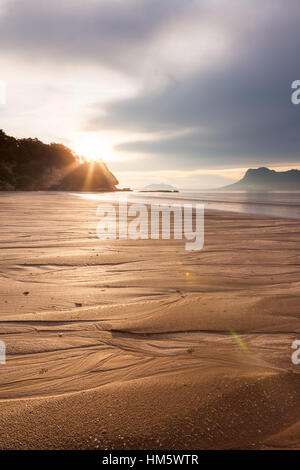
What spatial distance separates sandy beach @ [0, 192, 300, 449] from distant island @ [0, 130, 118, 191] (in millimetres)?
54067

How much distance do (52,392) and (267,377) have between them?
4.47ft

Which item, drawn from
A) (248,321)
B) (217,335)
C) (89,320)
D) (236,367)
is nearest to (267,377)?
(236,367)

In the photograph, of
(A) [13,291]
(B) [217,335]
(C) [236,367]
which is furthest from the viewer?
(A) [13,291]

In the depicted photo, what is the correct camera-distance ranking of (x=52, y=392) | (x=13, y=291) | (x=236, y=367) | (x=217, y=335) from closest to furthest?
(x=52, y=392), (x=236, y=367), (x=217, y=335), (x=13, y=291)

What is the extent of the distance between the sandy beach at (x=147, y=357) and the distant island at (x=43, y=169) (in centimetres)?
5407

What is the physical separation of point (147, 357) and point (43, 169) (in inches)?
2907

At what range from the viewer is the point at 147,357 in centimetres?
187

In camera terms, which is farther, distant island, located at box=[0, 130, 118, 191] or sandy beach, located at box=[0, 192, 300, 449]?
distant island, located at box=[0, 130, 118, 191]

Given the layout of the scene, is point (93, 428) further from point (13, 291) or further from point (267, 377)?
point (13, 291)

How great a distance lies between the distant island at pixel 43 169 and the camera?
188 ft

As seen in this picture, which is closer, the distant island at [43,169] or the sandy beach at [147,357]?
the sandy beach at [147,357]

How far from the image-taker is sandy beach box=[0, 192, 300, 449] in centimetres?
128

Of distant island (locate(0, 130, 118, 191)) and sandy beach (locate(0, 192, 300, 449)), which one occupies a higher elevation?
distant island (locate(0, 130, 118, 191))

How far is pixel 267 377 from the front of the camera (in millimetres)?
1651
